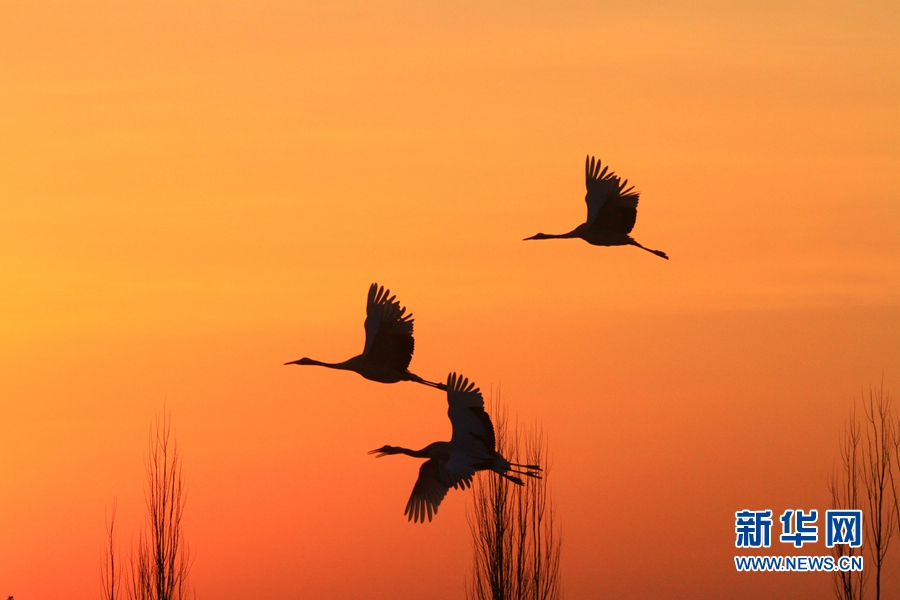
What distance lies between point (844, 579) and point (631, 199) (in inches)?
339

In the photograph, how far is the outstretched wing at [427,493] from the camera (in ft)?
105

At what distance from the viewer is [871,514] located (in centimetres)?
3466

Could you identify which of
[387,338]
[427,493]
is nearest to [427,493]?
[427,493]

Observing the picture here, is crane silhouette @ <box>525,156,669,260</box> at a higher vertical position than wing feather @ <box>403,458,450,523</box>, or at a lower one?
higher

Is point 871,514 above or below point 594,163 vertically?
below

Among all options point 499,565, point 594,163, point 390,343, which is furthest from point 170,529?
point 594,163

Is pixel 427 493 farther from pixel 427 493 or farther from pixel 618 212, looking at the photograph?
pixel 618 212

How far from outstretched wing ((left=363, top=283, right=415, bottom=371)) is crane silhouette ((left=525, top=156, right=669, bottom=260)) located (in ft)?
12.3

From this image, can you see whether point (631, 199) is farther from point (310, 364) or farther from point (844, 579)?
point (844, 579)

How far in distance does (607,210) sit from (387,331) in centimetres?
437

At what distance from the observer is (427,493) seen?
32.3 meters

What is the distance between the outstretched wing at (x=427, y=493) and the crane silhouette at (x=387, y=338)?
7.49ft

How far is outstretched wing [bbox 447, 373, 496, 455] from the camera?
100 feet

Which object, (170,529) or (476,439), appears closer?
(476,439)
